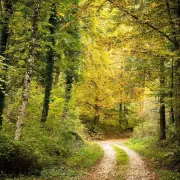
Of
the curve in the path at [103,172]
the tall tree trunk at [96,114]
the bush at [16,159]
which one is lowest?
the curve in the path at [103,172]

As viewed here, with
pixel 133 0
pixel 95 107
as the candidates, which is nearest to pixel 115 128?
pixel 95 107

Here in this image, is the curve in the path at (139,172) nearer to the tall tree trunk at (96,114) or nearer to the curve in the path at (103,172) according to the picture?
the curve in the path at (103,172)

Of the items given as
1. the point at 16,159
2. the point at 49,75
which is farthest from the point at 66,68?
the point at 16,159

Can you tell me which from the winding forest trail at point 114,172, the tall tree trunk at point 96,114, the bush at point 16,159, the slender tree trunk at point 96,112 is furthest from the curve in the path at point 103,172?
the tall tree trunk at point 96,114

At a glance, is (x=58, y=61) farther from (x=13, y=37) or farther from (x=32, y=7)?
(x=32, y=7)

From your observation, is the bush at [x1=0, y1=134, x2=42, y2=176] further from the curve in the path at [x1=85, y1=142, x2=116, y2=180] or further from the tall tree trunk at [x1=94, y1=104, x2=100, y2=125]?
the tall tree trunk at [x1=94, y1=104, x2=100, y2=125]

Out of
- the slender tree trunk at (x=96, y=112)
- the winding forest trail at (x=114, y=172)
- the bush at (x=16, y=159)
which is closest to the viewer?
the bush at (x=16, y=159)

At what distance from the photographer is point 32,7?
12922mm

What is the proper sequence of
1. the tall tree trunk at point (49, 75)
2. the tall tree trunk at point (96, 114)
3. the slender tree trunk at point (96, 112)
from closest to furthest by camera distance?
→ the tall tree trunk at point (49, 75), the slender tree trunk at point (96, 112), the tall tree trunk at point (96, 114)

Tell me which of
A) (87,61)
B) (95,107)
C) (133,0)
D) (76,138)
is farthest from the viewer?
(95,107)

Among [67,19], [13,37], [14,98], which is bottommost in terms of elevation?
[14,98]

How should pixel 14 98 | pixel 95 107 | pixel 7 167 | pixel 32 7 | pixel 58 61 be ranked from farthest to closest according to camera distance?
pixel 95 107 → pixel 58 61 → pixel 14 98 → pixel 32 7 → pixel 7 167

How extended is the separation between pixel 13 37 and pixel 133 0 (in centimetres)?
757

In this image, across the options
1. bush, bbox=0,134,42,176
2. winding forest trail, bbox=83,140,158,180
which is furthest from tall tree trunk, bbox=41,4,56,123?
bush, bbox=0,134,42,176
